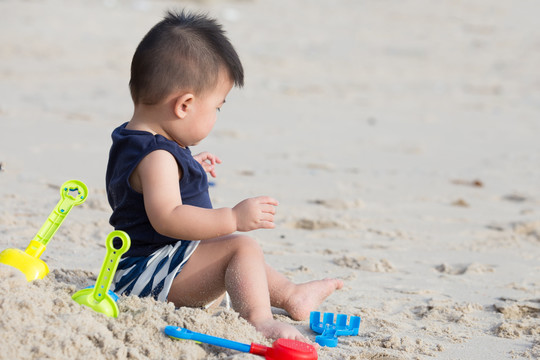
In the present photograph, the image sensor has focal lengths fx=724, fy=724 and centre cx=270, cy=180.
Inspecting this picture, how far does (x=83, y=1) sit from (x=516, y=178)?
31.9ft

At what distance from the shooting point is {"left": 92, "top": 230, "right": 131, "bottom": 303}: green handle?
1.83 m

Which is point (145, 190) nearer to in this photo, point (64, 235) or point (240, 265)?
point (240, 265)

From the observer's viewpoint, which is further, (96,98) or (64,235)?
(96,98)

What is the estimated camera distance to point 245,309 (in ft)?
7.18

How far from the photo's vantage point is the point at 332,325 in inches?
91.9

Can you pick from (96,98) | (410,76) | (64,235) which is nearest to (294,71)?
(410,76)

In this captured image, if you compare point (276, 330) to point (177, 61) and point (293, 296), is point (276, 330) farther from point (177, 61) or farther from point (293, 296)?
point (177, 61)

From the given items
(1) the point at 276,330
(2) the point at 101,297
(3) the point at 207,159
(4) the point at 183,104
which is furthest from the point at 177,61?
(1) the point at 276,330

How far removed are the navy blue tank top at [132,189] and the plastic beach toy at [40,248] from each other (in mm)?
138

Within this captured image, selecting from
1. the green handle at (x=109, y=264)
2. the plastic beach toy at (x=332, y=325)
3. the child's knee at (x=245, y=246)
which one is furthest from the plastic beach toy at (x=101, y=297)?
the plastic beach toy at (x=332, y=325)

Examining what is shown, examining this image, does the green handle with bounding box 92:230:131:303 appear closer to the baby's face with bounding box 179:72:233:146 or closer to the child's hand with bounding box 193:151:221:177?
the baby's face with bounding box 179:72:233:146

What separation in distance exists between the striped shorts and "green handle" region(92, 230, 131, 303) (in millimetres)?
273

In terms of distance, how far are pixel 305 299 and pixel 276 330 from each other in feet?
1.26

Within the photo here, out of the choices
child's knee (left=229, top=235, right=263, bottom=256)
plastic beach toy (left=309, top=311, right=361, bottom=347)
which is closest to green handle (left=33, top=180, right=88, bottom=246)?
child's knee (left=229, top=235, right=263, bottom=256)
